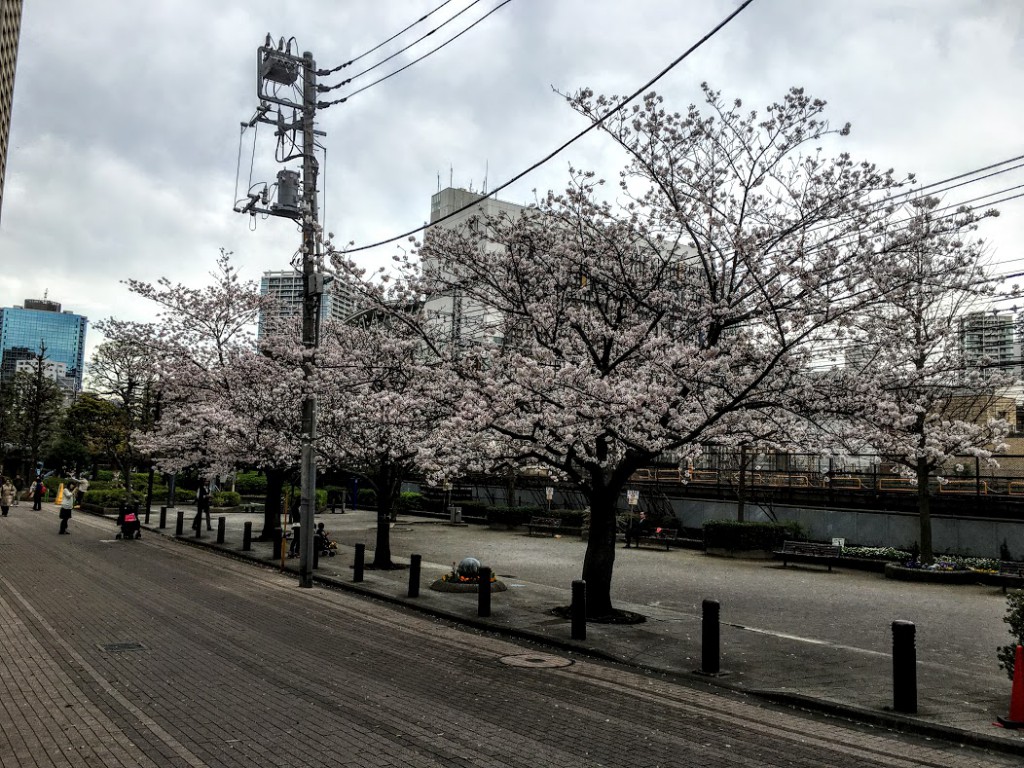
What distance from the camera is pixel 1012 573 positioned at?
63.5 ft

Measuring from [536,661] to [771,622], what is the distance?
18.7 feet

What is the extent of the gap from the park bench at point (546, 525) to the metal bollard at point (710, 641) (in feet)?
79.0

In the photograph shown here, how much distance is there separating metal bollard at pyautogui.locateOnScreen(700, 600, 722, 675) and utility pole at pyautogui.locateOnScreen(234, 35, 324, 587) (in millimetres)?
10493

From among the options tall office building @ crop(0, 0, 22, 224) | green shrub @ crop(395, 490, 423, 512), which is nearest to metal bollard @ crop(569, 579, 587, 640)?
tall office building @ crop(0, 0, 22, 224)

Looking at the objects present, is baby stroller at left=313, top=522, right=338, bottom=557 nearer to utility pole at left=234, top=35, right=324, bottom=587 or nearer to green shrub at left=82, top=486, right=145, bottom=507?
utility pole at left=234, top=35, right=324, bottom=587

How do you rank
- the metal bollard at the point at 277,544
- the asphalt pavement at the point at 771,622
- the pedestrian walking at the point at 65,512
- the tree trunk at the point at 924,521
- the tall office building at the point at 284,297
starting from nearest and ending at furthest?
the asphalt pavement at the point at 771,622 < the tree trunk at the point at 924,521 < the metal bollard at the point at 277,544 < the pedestrian walking at the point at 65,512 < the tall office building at the point at 284,297

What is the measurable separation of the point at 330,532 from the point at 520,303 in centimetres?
2198

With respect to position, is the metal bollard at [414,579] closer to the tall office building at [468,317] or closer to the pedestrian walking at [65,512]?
the tall office building at [468,317]

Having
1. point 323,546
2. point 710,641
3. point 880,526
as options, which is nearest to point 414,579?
point 710,641

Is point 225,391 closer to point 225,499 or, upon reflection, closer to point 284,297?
point 284,297

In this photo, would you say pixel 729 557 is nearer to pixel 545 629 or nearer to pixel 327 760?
pixel 545 629

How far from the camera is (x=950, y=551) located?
80.2 ft

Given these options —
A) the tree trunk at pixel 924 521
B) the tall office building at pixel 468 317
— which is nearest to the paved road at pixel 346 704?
the tall office building at pixel 468 317

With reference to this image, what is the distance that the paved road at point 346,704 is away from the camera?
6.81m
